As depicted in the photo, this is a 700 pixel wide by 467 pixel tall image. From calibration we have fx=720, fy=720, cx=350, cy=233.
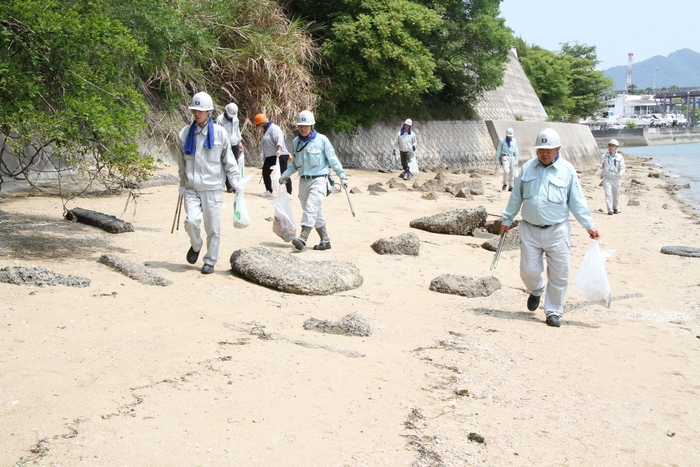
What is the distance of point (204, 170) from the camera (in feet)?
23.3

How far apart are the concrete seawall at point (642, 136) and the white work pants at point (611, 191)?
193 feet

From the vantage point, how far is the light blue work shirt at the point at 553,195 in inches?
257

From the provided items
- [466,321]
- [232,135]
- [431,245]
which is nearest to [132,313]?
[466,321]

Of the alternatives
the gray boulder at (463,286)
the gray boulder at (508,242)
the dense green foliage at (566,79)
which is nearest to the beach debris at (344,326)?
the gray boulder at (463,286)

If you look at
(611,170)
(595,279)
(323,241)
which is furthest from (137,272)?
(611,170)

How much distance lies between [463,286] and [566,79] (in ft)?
159

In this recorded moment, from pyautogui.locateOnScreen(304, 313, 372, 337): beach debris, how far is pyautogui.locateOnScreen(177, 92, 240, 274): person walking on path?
6.15 feet

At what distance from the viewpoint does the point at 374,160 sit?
22422 millimetres

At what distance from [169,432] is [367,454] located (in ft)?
3.33

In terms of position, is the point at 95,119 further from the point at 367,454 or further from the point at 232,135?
the point at 232,135

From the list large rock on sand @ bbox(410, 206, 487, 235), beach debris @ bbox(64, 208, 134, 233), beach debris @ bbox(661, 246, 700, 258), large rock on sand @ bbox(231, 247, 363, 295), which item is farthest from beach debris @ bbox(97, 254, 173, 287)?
beach debris @ bbox(661, 246, 700, 258)

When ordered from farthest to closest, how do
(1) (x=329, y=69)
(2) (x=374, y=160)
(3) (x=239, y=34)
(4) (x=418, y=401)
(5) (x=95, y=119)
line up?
1. (2) (x=374, y=160)
2. (1) (x=329, y=69)
3. (3) (x=239, y=34)
4. (5) (x=95, y=119)
5. (4) (x=418, y=401)

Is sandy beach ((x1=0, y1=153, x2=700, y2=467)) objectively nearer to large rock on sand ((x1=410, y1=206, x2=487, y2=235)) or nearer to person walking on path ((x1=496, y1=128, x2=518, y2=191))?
large rock on sand ((x1=410, y1=206, x2=487, y2=235))

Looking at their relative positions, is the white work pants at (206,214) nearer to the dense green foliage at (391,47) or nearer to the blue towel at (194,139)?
the blue towel at (194,139)
